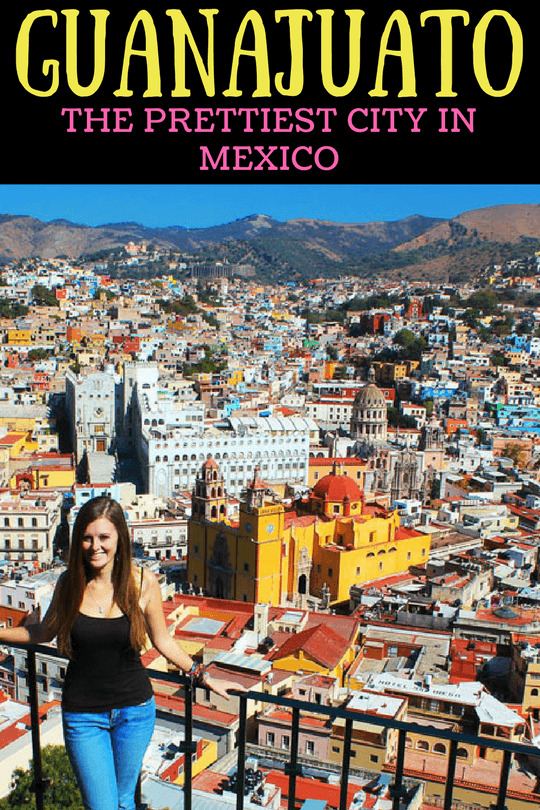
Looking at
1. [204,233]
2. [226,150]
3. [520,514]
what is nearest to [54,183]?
[226,150]

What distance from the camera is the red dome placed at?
36.6ft

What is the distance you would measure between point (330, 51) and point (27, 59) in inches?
40.3

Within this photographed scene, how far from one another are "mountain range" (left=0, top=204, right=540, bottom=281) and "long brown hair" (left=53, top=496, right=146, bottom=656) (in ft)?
183

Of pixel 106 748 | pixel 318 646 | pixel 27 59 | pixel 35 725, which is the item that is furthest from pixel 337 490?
pixel 106 748

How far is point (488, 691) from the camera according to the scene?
7750 mm

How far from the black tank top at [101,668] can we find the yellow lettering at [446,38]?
79.2 inches

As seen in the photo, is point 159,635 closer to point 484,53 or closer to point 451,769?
point 451,769

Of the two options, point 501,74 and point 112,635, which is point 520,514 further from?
point 112,635

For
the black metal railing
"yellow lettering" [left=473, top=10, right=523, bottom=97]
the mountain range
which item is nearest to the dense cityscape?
the black metal railing

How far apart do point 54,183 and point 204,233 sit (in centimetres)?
10722

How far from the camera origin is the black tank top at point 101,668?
1.50 m

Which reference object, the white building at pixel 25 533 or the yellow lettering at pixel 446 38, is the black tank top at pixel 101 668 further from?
the white building at pixel 25 533

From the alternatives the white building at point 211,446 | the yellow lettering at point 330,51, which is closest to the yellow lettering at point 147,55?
the yellow lettering at point 330,51

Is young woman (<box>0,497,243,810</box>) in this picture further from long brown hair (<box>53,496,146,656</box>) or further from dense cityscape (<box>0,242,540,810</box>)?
dense cityscape (<box>0,242,540,810</box>)
